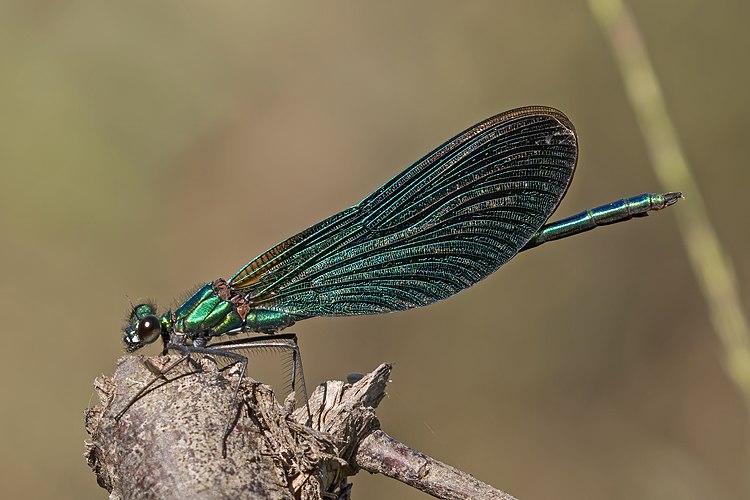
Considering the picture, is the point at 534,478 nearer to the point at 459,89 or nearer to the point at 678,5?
the point at 459,89

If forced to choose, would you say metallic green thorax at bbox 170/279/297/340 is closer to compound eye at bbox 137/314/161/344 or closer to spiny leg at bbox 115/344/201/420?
compound eye at bbox 137/314/161/344

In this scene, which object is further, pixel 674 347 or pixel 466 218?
pixel 674 347

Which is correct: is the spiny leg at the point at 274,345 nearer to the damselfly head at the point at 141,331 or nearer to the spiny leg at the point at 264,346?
the spiny leg at the point at 264,346

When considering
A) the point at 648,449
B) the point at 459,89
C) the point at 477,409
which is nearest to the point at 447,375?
the point at 477,409

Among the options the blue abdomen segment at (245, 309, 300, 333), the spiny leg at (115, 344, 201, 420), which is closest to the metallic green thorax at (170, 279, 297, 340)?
the blue abdomen segment at (245, 309, 300, 333)

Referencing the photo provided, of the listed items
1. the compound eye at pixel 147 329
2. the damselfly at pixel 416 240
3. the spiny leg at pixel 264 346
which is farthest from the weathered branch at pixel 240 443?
the damselfly at pixel 416 240

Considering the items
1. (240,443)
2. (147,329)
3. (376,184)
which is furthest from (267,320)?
(376,184)
